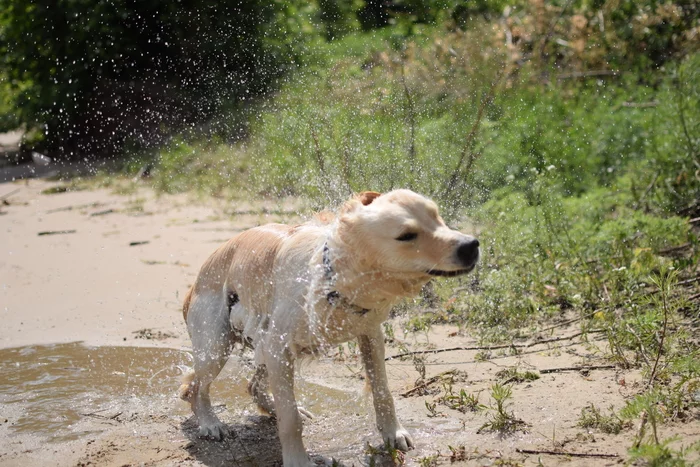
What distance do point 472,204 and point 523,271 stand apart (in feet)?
2.31

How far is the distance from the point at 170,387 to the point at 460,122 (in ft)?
11.4

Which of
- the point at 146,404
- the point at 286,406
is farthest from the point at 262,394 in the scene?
the point at 286,406

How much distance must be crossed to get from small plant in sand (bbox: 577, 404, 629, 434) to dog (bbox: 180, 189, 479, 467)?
0.90 meters

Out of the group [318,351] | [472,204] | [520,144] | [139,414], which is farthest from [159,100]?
[318,351]

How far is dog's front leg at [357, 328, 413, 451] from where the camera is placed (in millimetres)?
4320

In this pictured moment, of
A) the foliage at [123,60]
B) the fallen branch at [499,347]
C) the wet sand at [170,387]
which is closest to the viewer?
the wet sand at [170,387]

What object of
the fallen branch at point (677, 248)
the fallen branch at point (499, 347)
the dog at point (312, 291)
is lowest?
the fallen branch at point (499, 347)

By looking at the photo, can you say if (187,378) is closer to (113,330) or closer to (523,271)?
(113,330)

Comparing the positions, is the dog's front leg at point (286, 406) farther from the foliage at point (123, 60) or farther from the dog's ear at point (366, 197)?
the foliage at point (123, 60)

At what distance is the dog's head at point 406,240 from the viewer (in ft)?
11.8

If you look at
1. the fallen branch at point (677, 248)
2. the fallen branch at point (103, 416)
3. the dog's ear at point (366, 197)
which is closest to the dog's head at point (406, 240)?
the dog's ear at point (366, 197)

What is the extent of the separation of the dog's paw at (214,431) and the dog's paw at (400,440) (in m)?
1.00

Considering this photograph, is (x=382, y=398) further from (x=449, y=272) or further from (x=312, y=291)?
(x=449, y=272)

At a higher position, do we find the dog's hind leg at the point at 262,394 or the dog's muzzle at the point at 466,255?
the dog's muzzle at the point at 466,255
